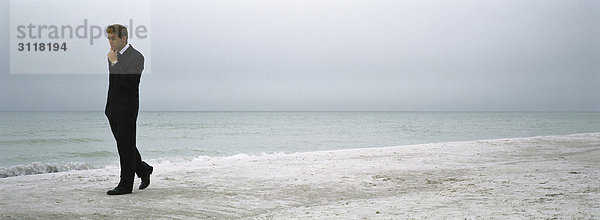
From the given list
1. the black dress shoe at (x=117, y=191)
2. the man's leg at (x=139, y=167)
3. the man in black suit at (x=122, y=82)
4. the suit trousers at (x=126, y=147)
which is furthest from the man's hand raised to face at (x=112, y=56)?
the black dress shoe at (x=117, y=191)

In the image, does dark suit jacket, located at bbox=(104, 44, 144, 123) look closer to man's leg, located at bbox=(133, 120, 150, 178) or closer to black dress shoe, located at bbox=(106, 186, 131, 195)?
man's leg, located at bbox=(133, 120, 150, 178)

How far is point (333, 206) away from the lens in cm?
393

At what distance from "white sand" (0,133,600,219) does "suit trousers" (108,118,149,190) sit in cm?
19

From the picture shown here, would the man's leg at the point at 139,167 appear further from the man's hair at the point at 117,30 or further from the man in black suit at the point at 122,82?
the man's hair at the point at 117,30

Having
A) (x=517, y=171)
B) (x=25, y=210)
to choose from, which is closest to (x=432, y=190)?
(x=517, y=171)

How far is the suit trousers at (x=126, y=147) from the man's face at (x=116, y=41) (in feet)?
2.15

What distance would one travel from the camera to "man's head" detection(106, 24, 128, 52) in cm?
420

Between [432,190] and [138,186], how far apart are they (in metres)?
3.05

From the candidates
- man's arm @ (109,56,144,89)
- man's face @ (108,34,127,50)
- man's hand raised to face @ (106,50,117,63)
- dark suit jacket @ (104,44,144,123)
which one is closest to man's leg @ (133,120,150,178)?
dark suit jacket @ (104,44,144,123)

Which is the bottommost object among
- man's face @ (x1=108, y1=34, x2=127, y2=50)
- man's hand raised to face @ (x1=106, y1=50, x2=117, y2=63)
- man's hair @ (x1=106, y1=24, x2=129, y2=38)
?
man's hand raised to face @ (x1=106, y1=50, x2=117, y2=63)

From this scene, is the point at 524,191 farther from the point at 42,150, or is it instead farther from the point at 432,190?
the point at 42,150

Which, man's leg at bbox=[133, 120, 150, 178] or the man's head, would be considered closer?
the man's head

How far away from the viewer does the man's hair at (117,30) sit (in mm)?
4195

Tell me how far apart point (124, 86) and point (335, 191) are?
2220mm
